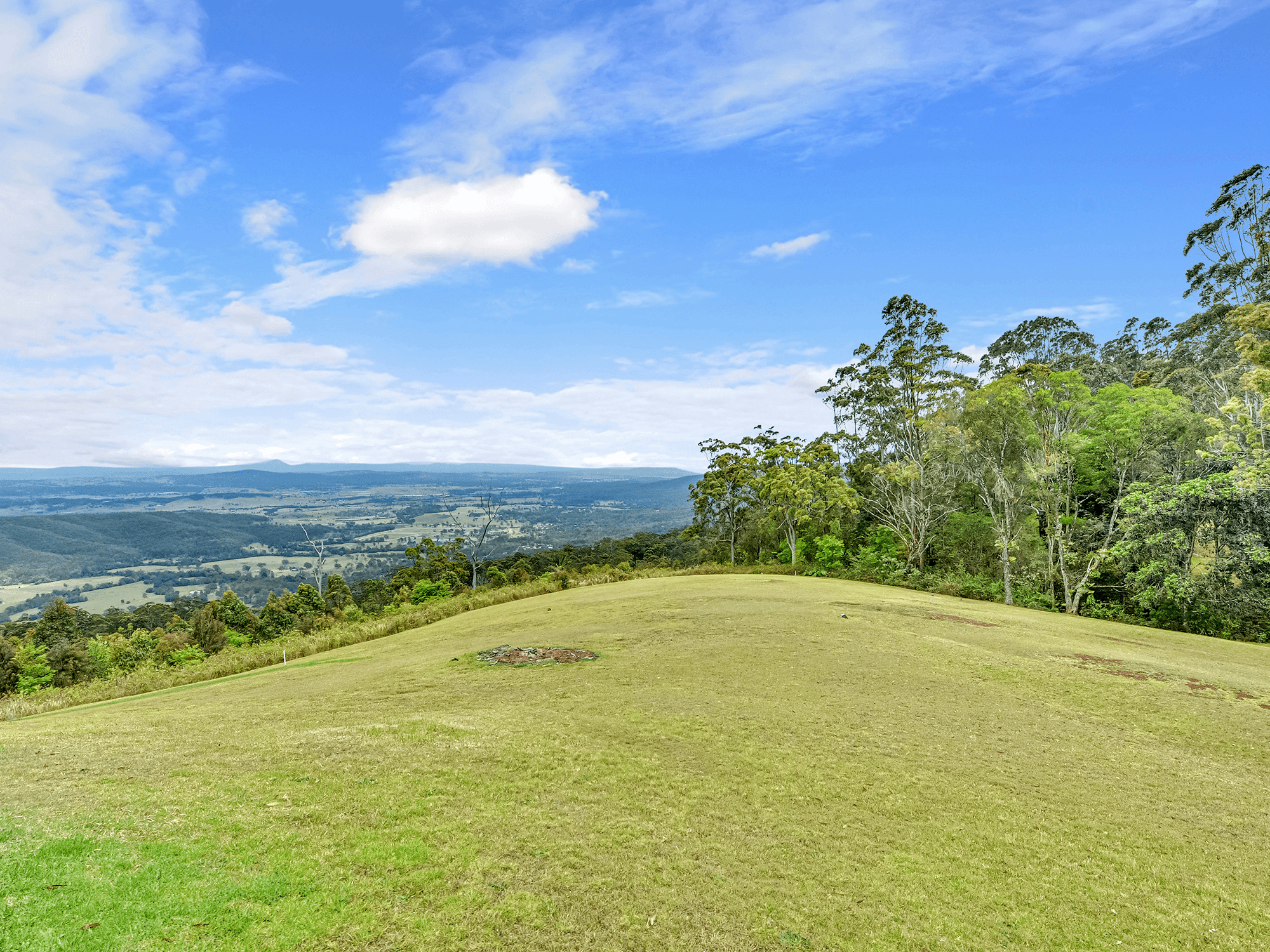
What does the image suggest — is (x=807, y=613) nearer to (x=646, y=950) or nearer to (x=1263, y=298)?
(x=646, y=950)

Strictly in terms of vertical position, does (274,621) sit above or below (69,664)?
above

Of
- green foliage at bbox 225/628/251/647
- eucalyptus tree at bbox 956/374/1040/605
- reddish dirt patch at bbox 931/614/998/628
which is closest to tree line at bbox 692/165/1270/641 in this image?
eucalyptus tree at bbox 956/374/1040/605

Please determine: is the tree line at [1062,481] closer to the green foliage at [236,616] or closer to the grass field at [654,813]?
the grass field at [654,813]

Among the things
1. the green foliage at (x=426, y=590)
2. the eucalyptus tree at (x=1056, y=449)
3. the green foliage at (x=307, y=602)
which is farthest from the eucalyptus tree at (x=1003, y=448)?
the green foliage at (x=307, y=602)

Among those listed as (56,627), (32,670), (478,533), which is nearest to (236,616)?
(56,627)

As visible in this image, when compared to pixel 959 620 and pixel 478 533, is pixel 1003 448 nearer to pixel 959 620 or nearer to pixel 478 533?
pixel 959 620

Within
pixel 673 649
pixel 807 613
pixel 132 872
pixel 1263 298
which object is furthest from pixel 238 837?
pixel 1263 298
